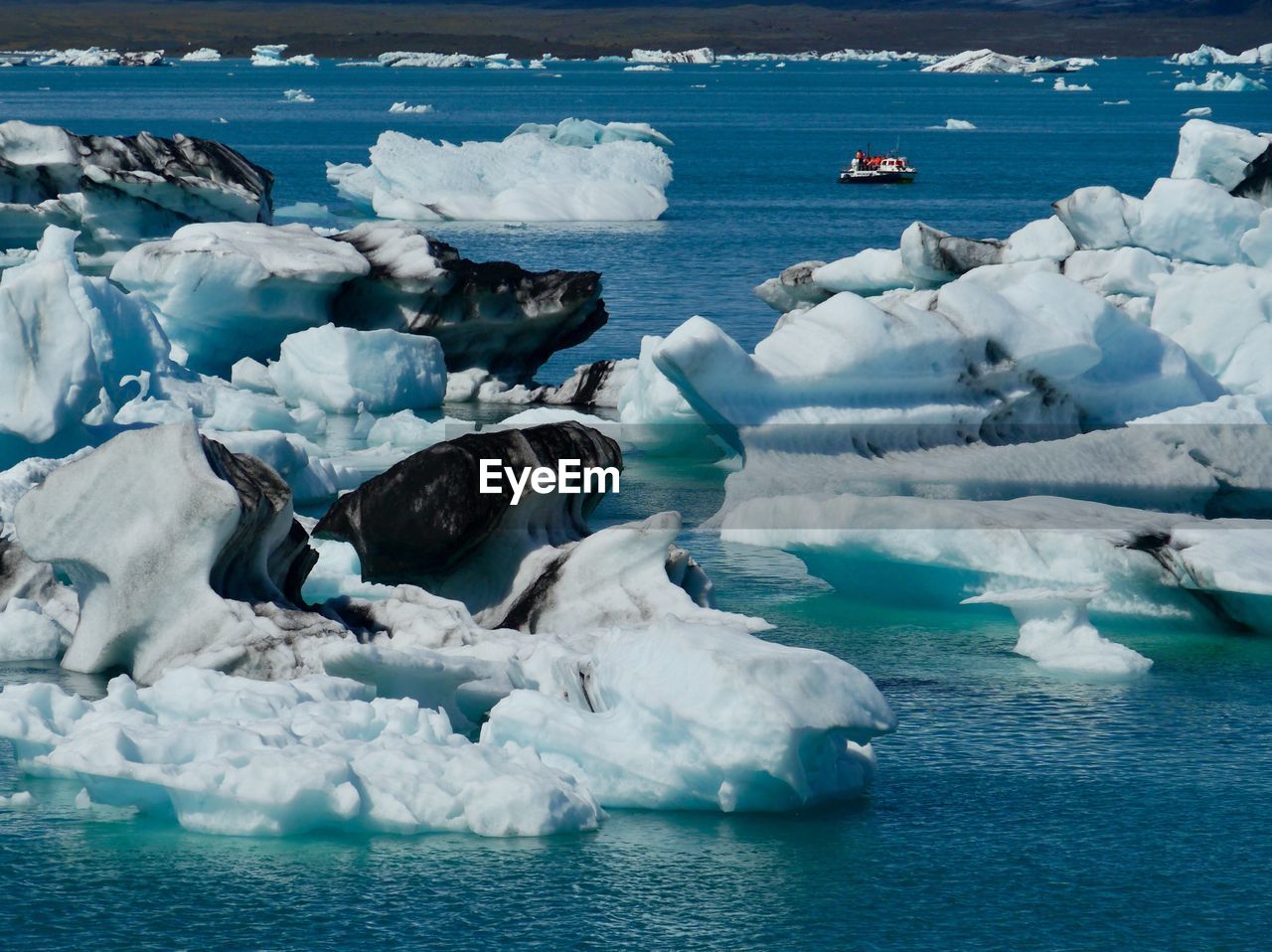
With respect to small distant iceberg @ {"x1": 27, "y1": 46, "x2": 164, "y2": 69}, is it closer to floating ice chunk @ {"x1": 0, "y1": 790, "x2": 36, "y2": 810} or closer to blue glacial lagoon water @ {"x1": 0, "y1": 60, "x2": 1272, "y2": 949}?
blue glacial lagoon water @ {"x1": 0, "y1": 60, "x2": 1272, "y2": 949}

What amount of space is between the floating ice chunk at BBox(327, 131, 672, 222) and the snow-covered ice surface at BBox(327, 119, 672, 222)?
0.9 inches

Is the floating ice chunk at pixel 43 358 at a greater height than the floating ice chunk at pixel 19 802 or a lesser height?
greater

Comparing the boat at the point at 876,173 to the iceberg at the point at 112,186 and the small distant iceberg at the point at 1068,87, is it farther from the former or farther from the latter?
the small distant iceberg at the point at 1068,87

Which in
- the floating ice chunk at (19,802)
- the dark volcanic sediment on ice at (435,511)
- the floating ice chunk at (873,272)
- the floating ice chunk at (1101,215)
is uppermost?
the floating ice chunk at (1101,215)

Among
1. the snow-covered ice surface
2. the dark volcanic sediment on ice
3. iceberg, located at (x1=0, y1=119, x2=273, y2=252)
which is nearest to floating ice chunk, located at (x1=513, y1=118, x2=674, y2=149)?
the snow-covered ice surface

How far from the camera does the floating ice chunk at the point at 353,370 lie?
21.1 meters

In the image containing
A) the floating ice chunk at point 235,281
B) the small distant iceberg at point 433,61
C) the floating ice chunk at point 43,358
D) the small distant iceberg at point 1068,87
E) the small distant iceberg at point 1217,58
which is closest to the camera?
the floating ice chunk at point 43,358

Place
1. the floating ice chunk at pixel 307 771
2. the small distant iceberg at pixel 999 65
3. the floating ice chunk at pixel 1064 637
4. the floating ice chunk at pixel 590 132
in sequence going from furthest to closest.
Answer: the small distant iceberg at pixel 999 65, the floating ice chunk at pixel 590 132, the floating ice chunk at pixel 1064 637, the floating ice chunk at pixel 307 771

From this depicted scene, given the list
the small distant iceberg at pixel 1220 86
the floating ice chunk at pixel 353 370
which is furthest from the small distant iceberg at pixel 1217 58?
the floating ice chunk at pixel 353 370

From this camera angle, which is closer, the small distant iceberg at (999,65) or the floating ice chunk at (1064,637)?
the floating ice chunk at (1064,637)

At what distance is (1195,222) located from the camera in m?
24.9

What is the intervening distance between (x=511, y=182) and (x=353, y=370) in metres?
22.6

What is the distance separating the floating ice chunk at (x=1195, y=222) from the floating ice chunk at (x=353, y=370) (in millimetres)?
9755

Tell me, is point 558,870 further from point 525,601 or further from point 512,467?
point 512,467
